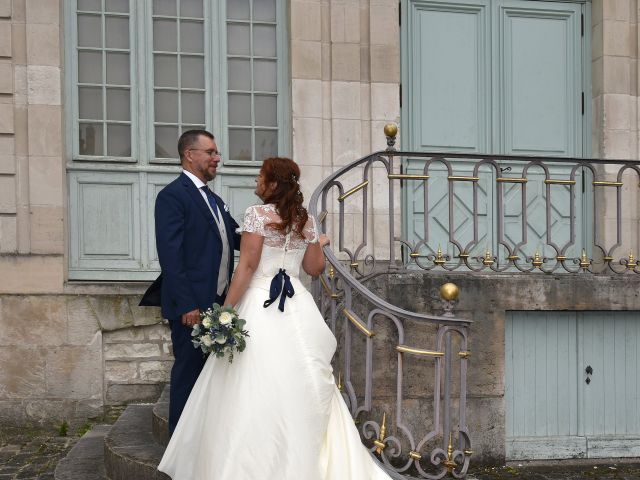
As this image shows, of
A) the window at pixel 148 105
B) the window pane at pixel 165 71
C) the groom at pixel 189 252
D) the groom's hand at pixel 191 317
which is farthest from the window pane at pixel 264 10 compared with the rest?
the groom's hand at pixel 191 317

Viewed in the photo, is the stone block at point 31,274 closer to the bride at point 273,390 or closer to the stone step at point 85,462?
the stone step at point 85,462

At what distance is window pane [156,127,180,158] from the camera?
7.16 m

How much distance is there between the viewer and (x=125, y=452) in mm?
4570

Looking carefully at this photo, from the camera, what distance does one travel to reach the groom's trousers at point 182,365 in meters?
3.97

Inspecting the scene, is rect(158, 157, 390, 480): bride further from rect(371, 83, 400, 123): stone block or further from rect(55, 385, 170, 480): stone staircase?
rect(371, 83, 400, 123): stone block

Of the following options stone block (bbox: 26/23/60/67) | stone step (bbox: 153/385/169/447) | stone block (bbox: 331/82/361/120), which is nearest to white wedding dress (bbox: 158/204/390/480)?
stone step (bbox: 153/385/169/447)

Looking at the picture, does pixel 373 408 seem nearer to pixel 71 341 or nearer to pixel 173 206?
pixel 173 206

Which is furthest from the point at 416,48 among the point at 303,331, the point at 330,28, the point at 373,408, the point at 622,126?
the point at 303,331

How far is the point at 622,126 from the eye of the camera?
7.43 m

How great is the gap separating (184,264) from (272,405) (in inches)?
34.3

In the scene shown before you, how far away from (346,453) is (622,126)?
502 cm

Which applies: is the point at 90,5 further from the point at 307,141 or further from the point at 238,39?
the point at 307,141

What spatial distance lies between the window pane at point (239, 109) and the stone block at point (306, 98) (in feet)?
1.65

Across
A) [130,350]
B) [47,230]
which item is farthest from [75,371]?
[47,230]
